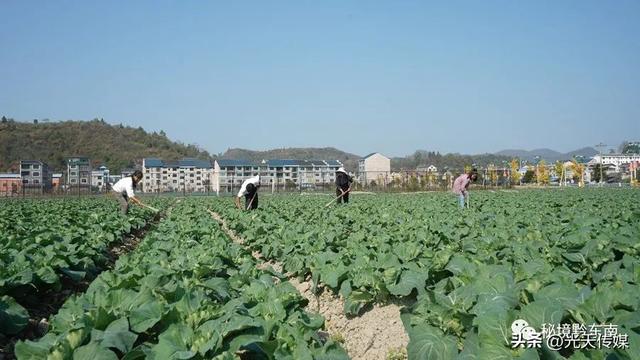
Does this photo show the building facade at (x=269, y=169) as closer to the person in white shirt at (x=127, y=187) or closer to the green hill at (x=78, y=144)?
the green hill at (x=78, y=144)

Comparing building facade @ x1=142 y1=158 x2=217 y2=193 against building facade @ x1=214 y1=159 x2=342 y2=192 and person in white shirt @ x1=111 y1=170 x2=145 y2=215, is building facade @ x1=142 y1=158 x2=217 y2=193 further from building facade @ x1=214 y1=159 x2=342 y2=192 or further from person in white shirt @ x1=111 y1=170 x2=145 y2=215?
person in white shirt @ x1=111 y1=170 x2=145 y2=215

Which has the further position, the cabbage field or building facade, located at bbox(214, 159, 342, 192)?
building facade, located at bbox(214, 159, 342, 192)

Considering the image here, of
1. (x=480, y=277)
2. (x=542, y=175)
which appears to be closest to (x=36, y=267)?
(x=480, y=277)

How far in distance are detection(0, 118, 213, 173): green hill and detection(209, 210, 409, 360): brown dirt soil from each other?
9130cm

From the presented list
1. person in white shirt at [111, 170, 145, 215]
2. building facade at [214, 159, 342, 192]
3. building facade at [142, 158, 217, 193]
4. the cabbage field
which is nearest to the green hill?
building facade at [142, 158, 217, 193]

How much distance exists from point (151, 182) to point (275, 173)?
883 inches

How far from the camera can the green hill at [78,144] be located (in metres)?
89.8

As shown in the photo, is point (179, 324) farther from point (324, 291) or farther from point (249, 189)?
point (249, 189)

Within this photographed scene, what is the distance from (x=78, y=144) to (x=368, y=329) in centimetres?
10807

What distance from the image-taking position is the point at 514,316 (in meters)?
2.78

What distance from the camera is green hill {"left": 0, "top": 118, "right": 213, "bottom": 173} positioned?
3533 inches

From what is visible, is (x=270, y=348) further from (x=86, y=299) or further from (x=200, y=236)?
(x=200, y=236)

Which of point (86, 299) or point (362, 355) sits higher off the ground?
point (86, 299)

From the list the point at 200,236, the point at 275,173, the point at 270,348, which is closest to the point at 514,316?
the point at 270,348
